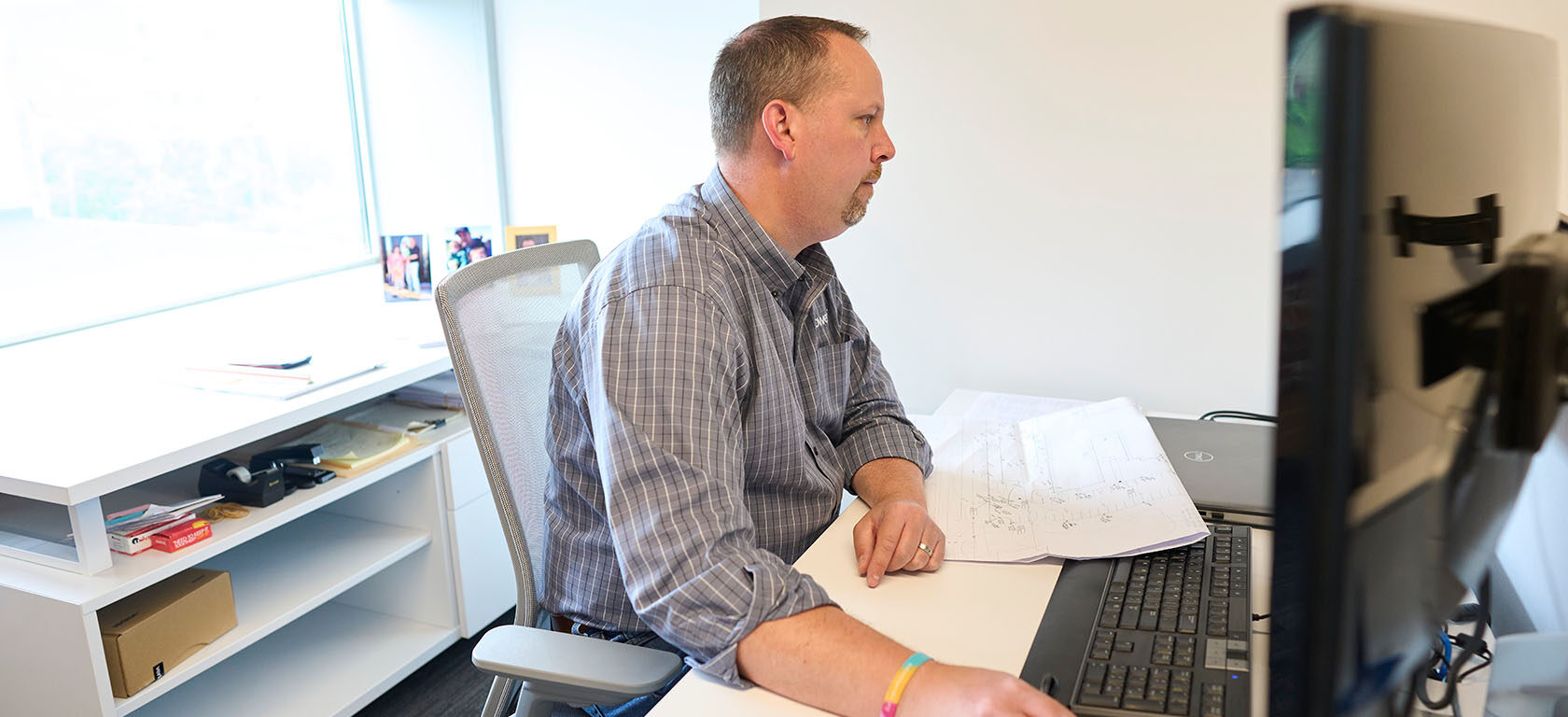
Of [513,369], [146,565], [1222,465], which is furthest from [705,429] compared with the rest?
[146,565]

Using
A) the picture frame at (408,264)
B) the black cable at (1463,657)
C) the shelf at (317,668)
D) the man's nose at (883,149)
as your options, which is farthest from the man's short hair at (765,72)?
the picture frame at (408,264)

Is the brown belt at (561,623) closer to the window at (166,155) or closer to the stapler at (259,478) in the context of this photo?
the stapler at (259,478)

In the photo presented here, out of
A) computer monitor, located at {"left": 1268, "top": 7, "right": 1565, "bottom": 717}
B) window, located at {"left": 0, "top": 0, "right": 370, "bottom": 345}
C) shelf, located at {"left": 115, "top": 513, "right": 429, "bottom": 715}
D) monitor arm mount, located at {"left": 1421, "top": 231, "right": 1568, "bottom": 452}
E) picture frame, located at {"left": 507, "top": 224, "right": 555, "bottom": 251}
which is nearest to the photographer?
computer monitor, located at {"left": 1268, "top": 7, "right": 1565, "bottom": 717}

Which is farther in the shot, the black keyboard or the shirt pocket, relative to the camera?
the shirt pocket

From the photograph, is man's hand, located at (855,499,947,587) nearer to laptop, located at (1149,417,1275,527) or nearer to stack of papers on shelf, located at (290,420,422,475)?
laptop, located at (1149,417,1275,527)

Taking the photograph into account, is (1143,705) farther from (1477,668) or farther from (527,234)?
(527,234)

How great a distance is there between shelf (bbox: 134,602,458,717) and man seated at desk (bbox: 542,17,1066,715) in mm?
923

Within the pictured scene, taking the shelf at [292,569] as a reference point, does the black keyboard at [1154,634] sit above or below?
above

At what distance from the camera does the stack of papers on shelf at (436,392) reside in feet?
7.59

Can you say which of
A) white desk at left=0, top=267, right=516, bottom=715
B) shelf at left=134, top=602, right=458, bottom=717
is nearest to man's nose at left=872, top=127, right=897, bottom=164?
white desk at left=0, top=267, right=516, bottom=715

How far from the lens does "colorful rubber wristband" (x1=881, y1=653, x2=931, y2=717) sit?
842 mm

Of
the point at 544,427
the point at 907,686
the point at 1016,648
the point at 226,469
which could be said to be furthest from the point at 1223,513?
the point at 226,469

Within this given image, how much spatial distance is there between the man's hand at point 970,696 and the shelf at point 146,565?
127 centimetres

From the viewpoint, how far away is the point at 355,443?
83.4 inches
